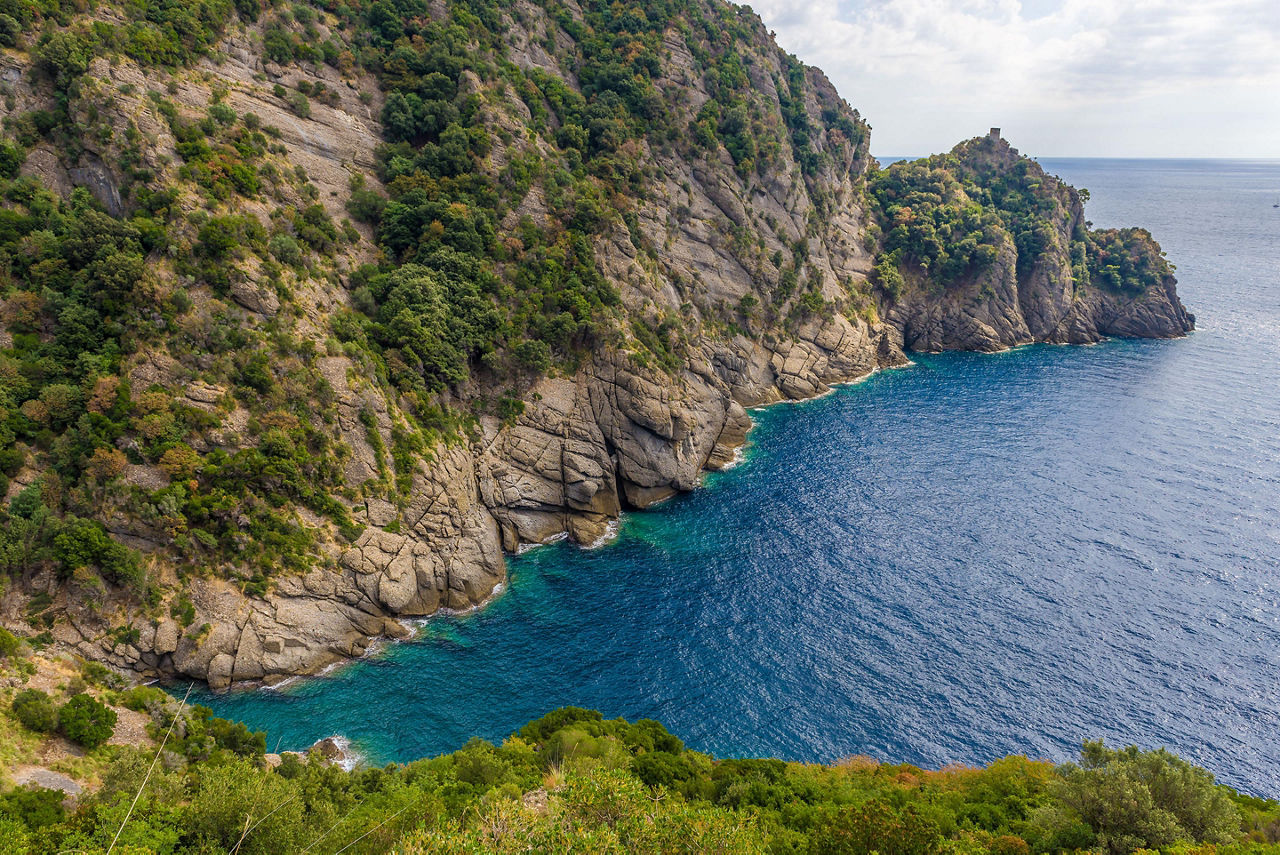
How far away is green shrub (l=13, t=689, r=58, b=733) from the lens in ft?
94.2

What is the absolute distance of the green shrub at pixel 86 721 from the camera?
29328 mm

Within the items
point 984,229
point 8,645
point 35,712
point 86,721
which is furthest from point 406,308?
point 984,229

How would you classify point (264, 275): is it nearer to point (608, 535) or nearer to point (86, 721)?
point (86, 721)

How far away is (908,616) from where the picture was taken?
51.2m

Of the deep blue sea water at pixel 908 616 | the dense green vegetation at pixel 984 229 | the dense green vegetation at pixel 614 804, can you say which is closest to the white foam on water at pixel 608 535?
the deep blue sea water at pixel 908 616

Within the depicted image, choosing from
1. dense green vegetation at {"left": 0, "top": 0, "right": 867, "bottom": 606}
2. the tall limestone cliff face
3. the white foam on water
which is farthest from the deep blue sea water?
dense green vegetation at {"left": 0, "top": 0, "right": 867, "bottom": 606}

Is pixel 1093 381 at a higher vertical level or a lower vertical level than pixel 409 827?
higher

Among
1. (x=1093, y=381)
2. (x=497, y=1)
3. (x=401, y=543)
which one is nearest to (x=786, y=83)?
(x=497, y=1)

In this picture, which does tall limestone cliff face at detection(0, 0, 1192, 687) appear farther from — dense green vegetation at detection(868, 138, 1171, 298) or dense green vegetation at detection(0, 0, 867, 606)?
dense green vegetation at detection(868, 138, 1171, 298)

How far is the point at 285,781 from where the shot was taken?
27016mm

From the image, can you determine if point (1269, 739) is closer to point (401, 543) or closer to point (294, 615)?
point (401, 543)

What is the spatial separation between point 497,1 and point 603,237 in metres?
41.2

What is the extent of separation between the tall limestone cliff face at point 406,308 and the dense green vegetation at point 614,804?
1238cm

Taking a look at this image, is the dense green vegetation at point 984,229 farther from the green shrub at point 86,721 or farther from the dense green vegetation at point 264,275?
the green shrub at point 86,721
